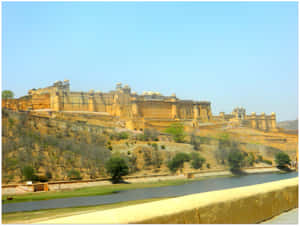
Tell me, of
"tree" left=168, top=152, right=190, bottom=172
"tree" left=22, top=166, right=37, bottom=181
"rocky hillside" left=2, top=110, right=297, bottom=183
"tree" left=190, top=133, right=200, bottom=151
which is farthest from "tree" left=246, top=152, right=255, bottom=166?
"tree" left=22, top=166, right=37, bottom=181

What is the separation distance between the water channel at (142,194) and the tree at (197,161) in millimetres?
1522

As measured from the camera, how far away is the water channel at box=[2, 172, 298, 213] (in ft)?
38.4

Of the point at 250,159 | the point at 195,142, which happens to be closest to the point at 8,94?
the point at 195,142

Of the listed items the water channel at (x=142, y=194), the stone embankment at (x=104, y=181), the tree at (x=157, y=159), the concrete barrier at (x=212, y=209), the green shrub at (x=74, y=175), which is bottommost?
the water channel at (x=142, y=194)

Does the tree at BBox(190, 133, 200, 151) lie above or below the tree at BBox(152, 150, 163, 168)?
above

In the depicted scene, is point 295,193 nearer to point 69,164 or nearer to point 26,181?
point 26,181

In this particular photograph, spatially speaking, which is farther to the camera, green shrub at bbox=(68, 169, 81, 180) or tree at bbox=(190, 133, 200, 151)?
tree at bbox=(190, 133, 200, 151)

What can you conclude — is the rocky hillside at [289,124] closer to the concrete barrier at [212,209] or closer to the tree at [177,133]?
the tree at [177,133]

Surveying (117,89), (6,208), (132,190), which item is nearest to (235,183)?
(132,190)

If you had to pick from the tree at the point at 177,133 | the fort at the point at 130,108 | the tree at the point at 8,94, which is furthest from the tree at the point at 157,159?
the tree at the point at 8,94

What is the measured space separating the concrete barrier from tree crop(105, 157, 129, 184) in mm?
14046

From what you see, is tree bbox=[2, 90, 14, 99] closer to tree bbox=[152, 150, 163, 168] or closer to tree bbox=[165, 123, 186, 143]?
tree bbox=[165, 123, 186, 143]

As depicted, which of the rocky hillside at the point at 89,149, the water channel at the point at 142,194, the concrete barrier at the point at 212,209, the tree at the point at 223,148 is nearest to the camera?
the concrete barrier at the point at 212,209

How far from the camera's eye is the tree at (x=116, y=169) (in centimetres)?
1753
